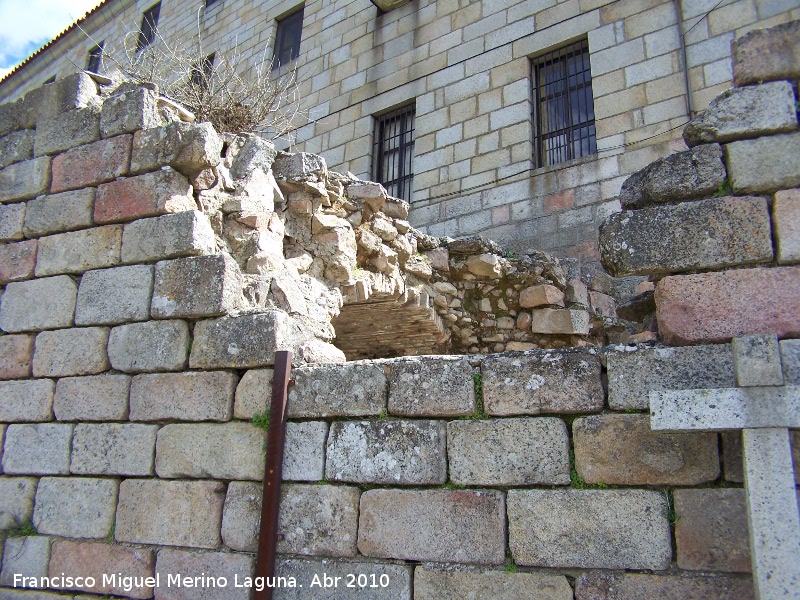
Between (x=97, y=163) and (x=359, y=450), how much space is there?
2.75 meters

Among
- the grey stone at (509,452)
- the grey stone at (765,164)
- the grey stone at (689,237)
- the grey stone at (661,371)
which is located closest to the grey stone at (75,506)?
the grey stone at (509,452)

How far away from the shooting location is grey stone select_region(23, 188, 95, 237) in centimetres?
411

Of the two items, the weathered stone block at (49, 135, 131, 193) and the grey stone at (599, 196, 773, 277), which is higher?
the weathered stone block at (49, 135, 131, 193)

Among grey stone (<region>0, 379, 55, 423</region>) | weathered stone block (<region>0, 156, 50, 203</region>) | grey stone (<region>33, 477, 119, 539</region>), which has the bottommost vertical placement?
grey stone (<region>33, 477, 119, 539</region>)

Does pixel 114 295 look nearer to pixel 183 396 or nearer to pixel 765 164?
pixel 183 396

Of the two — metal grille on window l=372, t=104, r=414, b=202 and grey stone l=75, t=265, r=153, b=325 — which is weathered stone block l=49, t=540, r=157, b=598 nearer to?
grey stone l=75, t=265, r=153, b=325

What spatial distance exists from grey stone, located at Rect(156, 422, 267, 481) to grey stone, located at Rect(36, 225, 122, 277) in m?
1.25

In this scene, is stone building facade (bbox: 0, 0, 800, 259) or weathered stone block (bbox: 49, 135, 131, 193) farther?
stone building facade (bbox: 0, 0, 800, 259)

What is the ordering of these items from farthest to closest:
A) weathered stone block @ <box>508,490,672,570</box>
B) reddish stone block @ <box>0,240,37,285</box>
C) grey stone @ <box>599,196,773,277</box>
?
reddish stone block @ <box>0,240,37,285</box> → grey stone @ <box>599,196,773,277</box> → weathered stone block @ <box>508,490,672,570</box>

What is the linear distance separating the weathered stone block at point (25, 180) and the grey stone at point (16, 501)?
2.00 meters

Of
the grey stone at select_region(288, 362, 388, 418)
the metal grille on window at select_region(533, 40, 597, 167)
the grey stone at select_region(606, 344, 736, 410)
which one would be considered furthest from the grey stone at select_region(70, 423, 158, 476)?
the metal grille on window at select_region(533, 40, 597, 167)

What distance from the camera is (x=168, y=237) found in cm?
372

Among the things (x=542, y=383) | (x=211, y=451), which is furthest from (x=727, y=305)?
(x=211, y=451)

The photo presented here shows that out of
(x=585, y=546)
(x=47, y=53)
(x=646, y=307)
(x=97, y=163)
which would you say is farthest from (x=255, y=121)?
(x=47, y=53)
